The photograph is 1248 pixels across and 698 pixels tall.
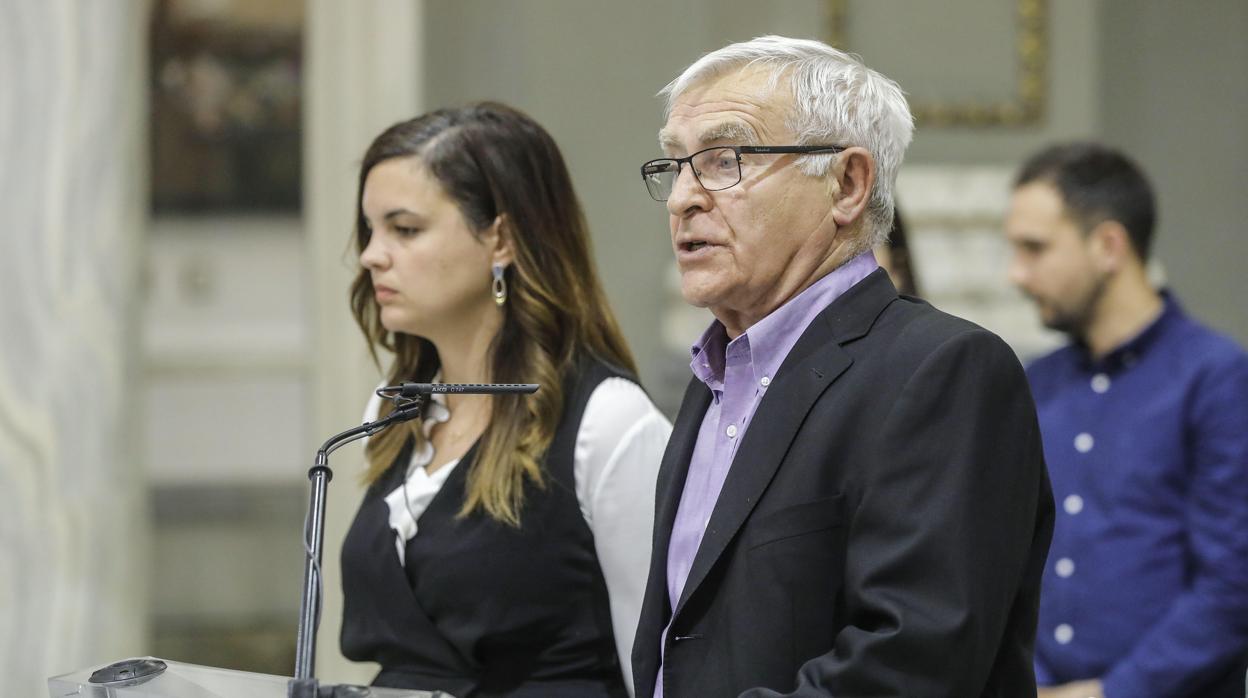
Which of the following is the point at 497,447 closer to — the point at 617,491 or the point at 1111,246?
the point at 617,491

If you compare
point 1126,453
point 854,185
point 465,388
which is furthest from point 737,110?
point 1126,453

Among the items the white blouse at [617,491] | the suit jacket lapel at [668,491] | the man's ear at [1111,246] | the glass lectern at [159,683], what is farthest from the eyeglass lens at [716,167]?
the man's ear at [1111,246]

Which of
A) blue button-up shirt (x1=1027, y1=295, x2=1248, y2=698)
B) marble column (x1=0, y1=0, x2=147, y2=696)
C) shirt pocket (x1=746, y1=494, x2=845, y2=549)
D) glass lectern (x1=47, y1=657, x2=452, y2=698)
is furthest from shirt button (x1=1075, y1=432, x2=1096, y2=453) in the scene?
marble column (x1=0, y1=0, x2=147, y2=696)

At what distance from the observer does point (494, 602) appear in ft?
7.02

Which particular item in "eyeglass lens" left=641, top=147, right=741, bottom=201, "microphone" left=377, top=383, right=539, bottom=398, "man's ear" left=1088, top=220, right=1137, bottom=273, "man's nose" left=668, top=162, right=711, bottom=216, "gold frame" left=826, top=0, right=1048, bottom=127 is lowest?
"microphone" left=377, top=383, right=539, bottom=398

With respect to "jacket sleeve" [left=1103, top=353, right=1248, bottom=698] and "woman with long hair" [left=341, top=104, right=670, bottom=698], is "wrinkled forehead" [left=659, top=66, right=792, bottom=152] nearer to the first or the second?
"woman with long hair" [left=341, top=104, right=670, bottom=698]

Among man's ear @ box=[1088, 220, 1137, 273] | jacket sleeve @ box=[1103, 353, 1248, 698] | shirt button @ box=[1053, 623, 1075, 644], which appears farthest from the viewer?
man's ear @ box=[1088, 220, 1137, 273]

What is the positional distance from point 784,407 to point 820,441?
8 cm

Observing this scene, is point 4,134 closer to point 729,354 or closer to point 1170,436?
point 729,354

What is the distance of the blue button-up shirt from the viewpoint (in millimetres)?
2746

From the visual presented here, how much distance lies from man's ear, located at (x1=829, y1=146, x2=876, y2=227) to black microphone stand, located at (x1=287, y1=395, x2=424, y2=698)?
553mm

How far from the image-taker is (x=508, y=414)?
2268mm

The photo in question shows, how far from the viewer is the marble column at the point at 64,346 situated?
3.36 metres

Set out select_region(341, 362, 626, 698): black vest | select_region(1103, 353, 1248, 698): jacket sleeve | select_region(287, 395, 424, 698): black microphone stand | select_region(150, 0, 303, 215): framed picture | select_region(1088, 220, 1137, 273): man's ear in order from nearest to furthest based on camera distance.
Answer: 1. select_region(287, 395, 424, 698): black microphone stand
2. select_region(341, 362, 626, 698): black vest
3. select_region(1103, 353, 1248, 698): jacket sleeve
4. select_region(1088, 220, 1137, 273): man's ear
5. select_region(150, 0, 303, 215): framed picture
